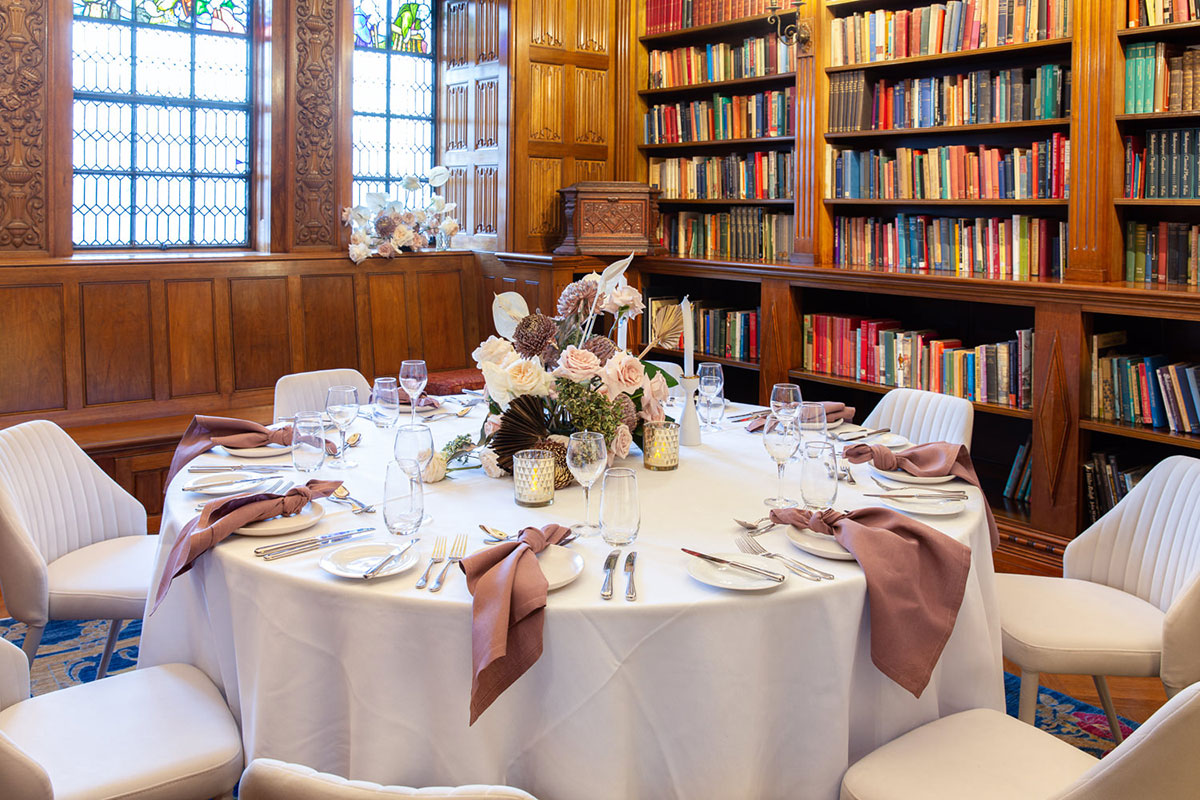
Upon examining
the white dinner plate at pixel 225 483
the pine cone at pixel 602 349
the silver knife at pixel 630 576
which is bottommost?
the silver knife at pixel 630 576

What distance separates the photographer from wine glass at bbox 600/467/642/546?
175cm

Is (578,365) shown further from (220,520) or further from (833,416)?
(833,416)

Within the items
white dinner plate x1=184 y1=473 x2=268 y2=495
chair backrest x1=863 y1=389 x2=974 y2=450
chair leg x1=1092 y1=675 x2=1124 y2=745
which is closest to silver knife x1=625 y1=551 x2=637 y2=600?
white dinner plate x1=184 y1=473 x2=268 y2=495

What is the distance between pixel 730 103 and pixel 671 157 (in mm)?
656

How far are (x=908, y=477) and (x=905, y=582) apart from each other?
623 mm

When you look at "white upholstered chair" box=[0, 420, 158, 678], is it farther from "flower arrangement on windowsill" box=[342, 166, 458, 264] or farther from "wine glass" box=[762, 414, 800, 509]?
"flower arrangement on windowsill" box=[342, 166, 458, 264]

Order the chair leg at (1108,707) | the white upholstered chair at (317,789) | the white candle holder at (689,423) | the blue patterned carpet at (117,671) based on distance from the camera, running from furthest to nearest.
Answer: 1. the blue patterned carpet at (117,671)
2. the white candle holder at (689,423)
3. the chair leg at (1108,707)
4. the white upholstered chair at (317,789)

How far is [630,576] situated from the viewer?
1701mm

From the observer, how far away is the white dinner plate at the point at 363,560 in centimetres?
171

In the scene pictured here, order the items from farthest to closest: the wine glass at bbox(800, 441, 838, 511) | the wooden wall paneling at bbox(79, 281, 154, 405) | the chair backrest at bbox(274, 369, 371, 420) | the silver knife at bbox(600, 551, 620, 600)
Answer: the wooden wall paneling at bbox(79, 281, 154, 405) < the chair backrest at bbox(274, 369, 371, 420) < the wine glass at bbox(800, 441, 838, 511) < the silver knife at bbox(600, 551, 620, 600)

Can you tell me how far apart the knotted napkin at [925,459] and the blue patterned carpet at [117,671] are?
693 millimetres

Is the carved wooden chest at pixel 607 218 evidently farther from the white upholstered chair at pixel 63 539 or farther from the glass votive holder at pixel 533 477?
the glass votive holder at pixel 533 477

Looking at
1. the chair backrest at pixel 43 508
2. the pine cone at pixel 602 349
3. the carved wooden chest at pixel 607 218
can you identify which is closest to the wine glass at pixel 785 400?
the pine cone at pixel 602 349

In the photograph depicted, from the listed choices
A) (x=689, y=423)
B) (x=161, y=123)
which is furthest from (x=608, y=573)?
(x=161, y=123)
